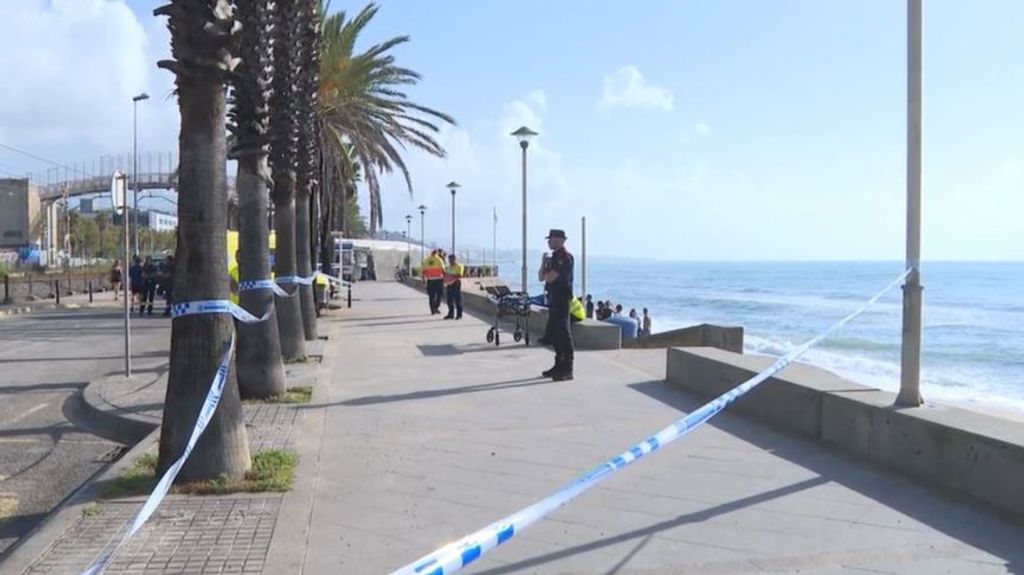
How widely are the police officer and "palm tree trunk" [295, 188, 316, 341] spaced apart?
230 inches

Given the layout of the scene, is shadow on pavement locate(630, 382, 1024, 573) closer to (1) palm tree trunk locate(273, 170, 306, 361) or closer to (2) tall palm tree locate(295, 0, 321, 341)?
(1) palm tree trunk locate(273, 170, 306, 361)

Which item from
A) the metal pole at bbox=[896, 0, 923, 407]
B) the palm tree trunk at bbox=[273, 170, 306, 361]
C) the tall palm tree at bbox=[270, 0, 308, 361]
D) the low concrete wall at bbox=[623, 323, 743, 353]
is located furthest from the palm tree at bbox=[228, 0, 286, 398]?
the low concrete wall at bbox=[623, 323, 743, 353]

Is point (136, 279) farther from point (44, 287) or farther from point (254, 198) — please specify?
point (254, 198)

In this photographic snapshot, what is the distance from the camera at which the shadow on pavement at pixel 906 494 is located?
4.89m

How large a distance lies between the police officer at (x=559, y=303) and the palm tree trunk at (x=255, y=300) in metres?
3.30

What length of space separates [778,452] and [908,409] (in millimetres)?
1087

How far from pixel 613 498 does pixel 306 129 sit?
10.8m

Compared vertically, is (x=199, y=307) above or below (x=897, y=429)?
above

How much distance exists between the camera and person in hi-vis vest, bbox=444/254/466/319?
20.9 metres

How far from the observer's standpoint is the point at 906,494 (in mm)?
5738

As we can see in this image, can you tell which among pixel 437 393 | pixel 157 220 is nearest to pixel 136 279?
pixel 437 393

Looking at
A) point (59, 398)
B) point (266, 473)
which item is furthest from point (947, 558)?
point (59, 398)

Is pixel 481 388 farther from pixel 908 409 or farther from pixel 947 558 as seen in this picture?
pixel 947 558

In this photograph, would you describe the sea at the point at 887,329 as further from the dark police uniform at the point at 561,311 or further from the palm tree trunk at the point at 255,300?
the palm tree trunk at the point at 255,300
